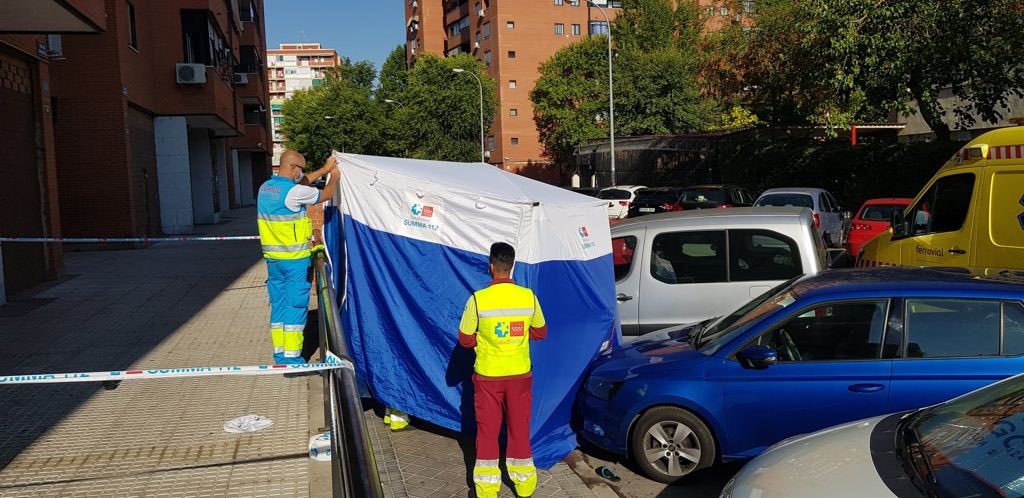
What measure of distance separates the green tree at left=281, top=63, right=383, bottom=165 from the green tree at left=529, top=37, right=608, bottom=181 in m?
14.9

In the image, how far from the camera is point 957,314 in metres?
4.99

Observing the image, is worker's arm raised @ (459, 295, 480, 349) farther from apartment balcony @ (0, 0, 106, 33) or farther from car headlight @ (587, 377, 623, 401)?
apartment balcony @ (0, 0, 106, 33)

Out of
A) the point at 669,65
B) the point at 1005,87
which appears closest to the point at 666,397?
the point at 1005,87

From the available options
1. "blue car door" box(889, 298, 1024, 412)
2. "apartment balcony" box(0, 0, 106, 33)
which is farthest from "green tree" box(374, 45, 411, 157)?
"blue car door" box(889, 298, 1024, 412)

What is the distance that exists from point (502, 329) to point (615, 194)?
24692mm

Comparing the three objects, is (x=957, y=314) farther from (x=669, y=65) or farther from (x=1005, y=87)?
(x=669, y=65)

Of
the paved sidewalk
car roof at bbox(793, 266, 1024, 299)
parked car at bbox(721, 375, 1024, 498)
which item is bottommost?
the paved sidewalk

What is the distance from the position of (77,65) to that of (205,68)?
541 cm

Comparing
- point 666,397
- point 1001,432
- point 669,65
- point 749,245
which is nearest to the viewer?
point 1001,432

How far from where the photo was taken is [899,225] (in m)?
9.09

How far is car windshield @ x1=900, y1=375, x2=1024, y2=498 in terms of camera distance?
281 cm

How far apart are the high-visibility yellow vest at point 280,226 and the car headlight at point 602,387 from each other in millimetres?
2584

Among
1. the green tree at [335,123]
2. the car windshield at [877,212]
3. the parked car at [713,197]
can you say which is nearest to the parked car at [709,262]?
the car windshield at [877,212]

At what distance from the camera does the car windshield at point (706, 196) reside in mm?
22156
